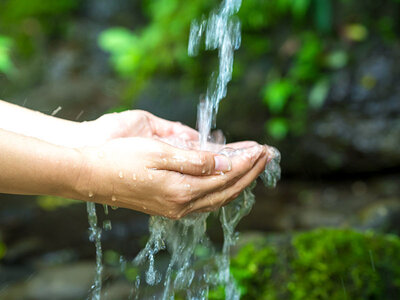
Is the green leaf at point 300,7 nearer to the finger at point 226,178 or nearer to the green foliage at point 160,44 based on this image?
the green foliage at point 160,44

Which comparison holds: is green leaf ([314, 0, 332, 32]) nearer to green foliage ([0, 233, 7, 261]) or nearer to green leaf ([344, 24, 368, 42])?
green leaf ([344, 24, 368, 42])

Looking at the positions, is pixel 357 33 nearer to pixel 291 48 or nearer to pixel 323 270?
pixel 291 48

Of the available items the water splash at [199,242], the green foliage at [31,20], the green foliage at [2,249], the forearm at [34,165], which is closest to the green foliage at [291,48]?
the green foliage at [2,249]

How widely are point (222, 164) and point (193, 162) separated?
0.14 metres

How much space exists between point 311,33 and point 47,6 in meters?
6.51

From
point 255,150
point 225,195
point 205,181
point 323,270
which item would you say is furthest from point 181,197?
point 323,270

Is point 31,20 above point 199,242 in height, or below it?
above

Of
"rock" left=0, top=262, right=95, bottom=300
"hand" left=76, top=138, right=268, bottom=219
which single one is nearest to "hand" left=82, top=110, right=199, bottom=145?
"hand" left=76, top=138, right=268, bottom=219

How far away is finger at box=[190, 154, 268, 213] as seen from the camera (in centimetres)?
185

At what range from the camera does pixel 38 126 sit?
209cm

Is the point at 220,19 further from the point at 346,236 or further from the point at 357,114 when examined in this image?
the point at 357,114

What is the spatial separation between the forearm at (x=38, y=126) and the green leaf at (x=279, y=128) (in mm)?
3867

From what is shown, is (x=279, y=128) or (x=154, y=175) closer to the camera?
(x=154, y=175)

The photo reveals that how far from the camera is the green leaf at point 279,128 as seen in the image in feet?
18.5
